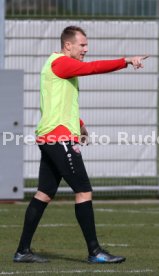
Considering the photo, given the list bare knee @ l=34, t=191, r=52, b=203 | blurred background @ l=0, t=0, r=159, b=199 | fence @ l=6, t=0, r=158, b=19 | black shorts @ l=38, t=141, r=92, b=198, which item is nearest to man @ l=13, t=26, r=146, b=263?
black shorts @ l=38, t=141, r=92, b=198

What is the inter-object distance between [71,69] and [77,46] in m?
0.27

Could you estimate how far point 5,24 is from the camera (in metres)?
14.6

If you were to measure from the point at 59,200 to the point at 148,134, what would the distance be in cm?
174

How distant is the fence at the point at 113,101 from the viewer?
14797 millimetres

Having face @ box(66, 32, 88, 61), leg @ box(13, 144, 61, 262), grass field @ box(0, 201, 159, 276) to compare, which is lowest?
grass field @ box(0, 201, 159, 276)

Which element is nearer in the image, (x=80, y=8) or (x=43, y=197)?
(x=43, y=197)

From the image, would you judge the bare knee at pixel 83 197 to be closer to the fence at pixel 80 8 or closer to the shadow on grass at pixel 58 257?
the shadow on grass at pixel 58 257

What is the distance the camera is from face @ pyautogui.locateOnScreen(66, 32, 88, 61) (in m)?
8.51

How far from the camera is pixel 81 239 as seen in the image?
405 inches

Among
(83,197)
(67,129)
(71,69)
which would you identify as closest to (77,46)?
(71,69)

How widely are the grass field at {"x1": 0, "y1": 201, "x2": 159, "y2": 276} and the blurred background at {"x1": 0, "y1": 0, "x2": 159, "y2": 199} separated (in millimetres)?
1083

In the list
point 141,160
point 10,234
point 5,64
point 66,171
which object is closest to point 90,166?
point 141,160

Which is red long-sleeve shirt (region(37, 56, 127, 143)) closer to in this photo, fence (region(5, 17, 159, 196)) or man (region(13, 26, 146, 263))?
man (region(13, 26, 146, 263))

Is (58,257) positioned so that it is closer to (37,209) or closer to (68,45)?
(37,209)
